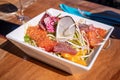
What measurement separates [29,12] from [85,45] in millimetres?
393

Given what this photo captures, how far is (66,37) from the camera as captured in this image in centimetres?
68

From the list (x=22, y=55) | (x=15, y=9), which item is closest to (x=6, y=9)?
(x=15, y=9)

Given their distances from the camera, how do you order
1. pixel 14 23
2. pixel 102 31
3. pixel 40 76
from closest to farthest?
pixel 40 76 < pixel 102 31 < pixel 14 23

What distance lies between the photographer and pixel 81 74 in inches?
26.1

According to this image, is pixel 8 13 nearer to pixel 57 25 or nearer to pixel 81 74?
pixel 57 25

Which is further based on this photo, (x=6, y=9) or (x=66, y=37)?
(x=6, y=9)

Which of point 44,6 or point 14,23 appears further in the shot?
point 44,6

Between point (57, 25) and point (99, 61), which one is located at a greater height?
point (57, 25)

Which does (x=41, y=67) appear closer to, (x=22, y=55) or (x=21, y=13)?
(x=22, y=55)

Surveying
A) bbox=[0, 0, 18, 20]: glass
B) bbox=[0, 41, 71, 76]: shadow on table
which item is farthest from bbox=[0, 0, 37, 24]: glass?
bbox=[0, 41, 71, 76]: shadow on table

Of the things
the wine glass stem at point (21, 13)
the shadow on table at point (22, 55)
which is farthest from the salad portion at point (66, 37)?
the wine glass stem at point (21, 13)

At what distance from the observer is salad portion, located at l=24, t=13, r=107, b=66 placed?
2.07 ft

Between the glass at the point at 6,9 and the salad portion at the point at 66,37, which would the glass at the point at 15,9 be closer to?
the glass at the point at 6,9

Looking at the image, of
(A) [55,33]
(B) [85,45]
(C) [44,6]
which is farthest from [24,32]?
(C) [44,6]
